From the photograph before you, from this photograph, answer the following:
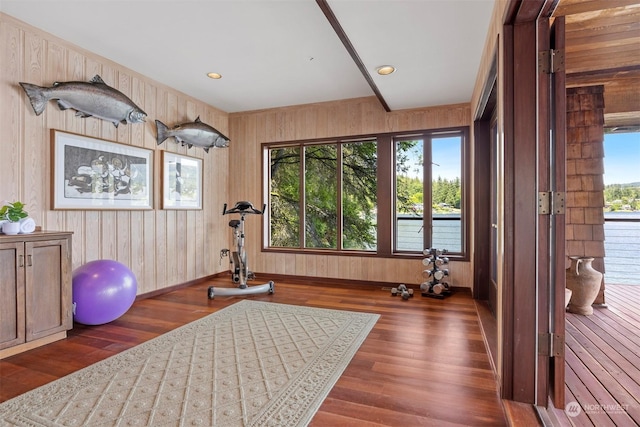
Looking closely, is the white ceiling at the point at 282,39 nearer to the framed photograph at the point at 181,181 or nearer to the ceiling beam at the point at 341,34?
the ceiling beam at the point at 341,34

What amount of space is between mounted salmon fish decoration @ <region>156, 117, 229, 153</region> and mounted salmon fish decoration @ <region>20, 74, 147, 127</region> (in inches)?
16.0

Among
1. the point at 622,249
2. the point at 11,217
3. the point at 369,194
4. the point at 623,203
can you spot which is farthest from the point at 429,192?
the point at 11,217

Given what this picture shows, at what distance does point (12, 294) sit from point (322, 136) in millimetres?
3844

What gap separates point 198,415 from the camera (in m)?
1.66

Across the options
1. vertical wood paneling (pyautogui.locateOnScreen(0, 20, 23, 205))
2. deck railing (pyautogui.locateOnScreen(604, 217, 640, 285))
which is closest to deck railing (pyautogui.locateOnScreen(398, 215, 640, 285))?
deck railing (pyautogui.locateOnScreen(604, 217, 640, 285))

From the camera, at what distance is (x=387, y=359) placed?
2318mm

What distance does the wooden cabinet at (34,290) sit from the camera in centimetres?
234

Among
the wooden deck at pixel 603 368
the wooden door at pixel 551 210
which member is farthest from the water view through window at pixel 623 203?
the wooden door at pixel 551 210

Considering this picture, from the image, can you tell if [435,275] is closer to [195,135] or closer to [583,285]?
[583,285]

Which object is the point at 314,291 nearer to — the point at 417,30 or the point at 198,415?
the point at 198,415

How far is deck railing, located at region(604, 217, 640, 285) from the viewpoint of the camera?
2.40 metres

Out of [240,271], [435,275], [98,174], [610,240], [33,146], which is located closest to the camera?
[33,146]

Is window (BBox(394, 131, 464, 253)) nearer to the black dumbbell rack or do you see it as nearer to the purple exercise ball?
the black dumbbell rack

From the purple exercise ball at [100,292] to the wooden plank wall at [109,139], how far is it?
17.0 inches
